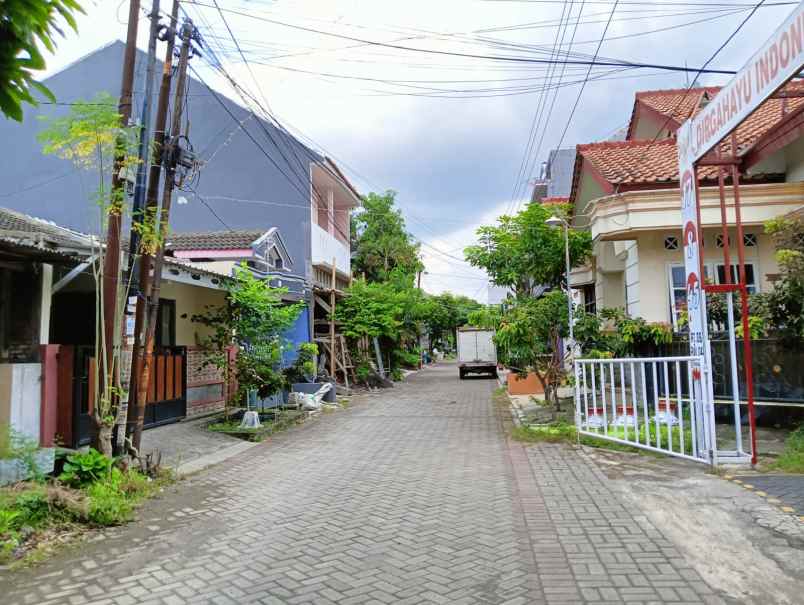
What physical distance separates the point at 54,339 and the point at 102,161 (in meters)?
4.54

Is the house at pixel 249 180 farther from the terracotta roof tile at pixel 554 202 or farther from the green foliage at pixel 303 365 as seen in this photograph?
the terracotta roof tile at pixel 554 202

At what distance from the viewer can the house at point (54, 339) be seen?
671 cm

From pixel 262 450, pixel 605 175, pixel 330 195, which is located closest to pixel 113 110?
pixel 262 450

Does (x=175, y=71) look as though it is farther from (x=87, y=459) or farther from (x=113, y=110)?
(x=87, y=459)

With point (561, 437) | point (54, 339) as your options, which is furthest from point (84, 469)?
point (561, 437)

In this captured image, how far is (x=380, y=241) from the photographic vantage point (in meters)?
35.6

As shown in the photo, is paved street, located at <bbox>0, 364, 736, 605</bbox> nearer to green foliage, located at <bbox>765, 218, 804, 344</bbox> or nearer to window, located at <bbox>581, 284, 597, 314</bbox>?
green foliage, located at <bbox>765, 218, 804, 344</bbox>

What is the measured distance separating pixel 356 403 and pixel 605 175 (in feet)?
31.2

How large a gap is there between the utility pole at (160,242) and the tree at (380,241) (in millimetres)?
27269

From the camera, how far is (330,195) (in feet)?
77.4

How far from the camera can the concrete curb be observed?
8.06 metres

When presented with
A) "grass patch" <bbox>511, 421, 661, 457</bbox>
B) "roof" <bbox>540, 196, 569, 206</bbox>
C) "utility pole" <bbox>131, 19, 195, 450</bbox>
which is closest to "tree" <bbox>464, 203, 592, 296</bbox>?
"roof" <bbox>540, 196, 569, 206</bbox>

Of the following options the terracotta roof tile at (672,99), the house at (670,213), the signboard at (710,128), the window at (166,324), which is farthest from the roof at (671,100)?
the window at (166,324)

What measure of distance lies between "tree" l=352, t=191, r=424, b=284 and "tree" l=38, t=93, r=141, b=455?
28468 millimetres
